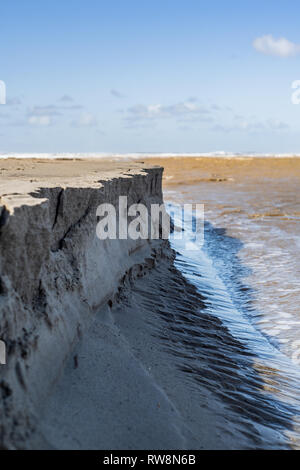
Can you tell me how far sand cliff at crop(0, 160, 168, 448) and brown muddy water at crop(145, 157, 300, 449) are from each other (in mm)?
805

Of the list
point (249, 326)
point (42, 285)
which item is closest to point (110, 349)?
point (42, 285)

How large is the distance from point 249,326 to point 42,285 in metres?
2.59

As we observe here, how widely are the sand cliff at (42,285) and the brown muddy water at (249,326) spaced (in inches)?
31.7

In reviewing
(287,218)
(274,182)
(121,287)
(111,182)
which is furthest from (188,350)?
(274,182)

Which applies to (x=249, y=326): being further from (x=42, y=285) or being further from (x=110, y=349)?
(x=42, y=285)

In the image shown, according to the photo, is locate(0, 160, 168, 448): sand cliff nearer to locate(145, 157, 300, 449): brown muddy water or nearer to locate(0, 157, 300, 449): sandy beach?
locate(0, 157, 300, 449): sandy beach

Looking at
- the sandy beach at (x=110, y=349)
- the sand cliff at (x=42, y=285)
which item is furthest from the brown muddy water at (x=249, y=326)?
the sand cliff at (x=42, y=285)

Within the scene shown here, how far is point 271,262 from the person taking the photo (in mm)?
6879

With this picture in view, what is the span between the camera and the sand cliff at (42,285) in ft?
6.53

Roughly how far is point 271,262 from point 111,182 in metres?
3.60

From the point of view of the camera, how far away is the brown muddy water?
2852 millimetres

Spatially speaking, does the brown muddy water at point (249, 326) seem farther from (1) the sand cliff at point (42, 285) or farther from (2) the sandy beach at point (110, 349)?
(1) the sand cliff at point (42, 285)

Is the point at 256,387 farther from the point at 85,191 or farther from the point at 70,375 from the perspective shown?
the point at 85,191

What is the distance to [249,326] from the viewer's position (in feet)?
14.7
